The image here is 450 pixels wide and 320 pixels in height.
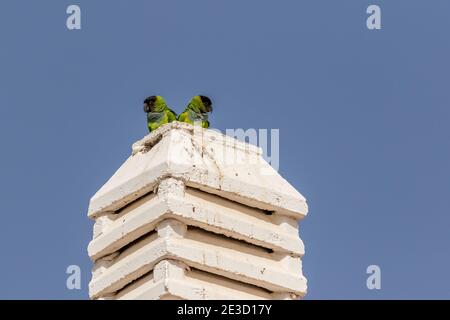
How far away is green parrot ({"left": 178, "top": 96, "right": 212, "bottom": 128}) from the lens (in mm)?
15656

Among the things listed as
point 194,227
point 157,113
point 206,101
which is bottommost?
point 194,227

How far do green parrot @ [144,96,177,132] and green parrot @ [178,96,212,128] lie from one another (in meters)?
0.12

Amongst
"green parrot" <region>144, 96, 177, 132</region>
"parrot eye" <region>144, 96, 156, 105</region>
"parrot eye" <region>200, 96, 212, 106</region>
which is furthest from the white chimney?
"parrot eye" <region>144, 96, 156, 105</region>

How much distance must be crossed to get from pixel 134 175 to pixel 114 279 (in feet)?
2.65

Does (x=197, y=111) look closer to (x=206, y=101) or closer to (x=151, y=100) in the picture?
(x=206, y=101)

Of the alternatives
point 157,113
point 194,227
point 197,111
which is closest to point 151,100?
A: point 157,113

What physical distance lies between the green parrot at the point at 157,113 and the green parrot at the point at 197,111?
12cm

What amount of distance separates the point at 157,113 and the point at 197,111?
1.19ft

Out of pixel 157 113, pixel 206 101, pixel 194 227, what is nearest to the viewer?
pixel 194 227

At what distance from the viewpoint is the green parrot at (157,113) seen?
1557 cm

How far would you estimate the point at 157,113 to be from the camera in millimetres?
15656

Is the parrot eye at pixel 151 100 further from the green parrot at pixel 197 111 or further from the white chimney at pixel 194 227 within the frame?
the white chimney at pixel 194 227

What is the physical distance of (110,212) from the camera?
12.4 meters
